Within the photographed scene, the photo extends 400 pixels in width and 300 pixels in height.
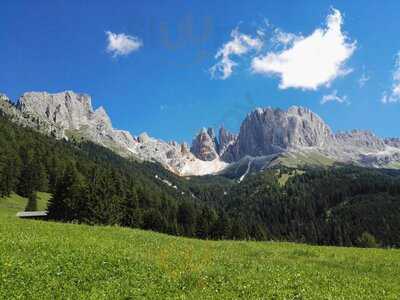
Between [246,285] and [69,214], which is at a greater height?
[69,214]

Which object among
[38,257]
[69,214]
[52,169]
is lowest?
[38,257]

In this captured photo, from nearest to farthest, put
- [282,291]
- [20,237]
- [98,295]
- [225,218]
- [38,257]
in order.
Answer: [98,295] → [282,291] → [38,257] → [20,237] → [225,218]

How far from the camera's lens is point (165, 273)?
20047mm

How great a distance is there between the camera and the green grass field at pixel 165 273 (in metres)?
16.7

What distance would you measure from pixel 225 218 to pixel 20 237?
336ft

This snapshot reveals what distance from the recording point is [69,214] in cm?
9262

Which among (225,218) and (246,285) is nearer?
(246,285)

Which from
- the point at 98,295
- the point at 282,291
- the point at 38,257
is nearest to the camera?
the point at 98,295

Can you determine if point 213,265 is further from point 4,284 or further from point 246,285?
point 4,284

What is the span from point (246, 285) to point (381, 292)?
6.19 meters

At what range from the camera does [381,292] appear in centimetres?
1838

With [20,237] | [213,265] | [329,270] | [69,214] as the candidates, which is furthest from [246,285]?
[69,214]

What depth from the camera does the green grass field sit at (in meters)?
16.7

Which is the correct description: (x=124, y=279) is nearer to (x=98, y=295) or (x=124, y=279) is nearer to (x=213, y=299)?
(x=98, y=295)
